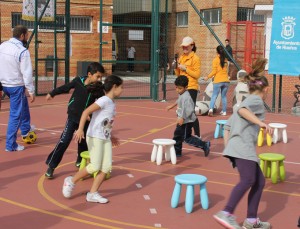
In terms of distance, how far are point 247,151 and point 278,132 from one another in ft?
17.1

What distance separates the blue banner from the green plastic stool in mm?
6671

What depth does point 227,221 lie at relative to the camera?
16.3 ft

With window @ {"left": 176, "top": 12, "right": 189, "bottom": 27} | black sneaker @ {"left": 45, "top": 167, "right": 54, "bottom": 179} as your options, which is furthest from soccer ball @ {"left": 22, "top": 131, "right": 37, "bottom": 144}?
window @ {"left": 176, "top": 12, "right": 189, "bottom": 27}

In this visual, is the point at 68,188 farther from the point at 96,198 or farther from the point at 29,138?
the point at 29,138

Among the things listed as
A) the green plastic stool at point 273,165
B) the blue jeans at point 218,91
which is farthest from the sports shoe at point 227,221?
the blue jeans at point 218,91

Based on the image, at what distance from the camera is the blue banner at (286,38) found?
13.2 metres

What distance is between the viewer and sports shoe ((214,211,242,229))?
497 centimetres

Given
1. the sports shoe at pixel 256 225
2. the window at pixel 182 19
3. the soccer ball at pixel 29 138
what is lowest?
the sports shoe at pixel 256 225

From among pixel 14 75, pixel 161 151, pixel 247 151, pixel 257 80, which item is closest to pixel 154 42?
pixel 14 75

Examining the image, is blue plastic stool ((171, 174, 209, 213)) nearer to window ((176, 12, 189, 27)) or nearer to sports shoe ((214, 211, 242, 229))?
sports shoe ((214, 211, 242, 229))

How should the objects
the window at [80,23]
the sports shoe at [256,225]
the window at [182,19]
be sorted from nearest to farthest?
1. the sports shoe at [256,225]
2. the window at [80,23]
3. the window at [182,19]

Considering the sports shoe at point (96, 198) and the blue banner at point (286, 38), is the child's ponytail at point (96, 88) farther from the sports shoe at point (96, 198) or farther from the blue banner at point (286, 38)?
the blue banner at point (286, 38)

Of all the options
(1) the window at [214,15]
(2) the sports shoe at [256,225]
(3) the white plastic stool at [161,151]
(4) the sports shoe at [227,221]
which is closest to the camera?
(4) the sports shoe at [227,221]

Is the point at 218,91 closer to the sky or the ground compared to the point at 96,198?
closer to the sky
